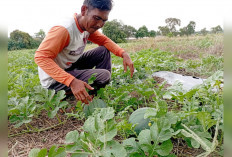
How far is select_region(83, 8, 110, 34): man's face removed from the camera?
2044 mm

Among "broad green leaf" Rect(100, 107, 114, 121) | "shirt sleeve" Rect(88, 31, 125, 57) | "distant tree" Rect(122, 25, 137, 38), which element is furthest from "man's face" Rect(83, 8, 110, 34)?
"distant tree" Rect(122, 25, 137, 38)

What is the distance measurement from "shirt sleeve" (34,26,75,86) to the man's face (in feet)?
0.91

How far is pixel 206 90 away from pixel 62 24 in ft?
5.54

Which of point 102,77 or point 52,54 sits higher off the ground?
point 52,54

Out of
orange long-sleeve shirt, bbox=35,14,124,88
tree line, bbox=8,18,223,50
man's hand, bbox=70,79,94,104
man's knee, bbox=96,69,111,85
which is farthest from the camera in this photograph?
tree line, bbox=8,18,223,50

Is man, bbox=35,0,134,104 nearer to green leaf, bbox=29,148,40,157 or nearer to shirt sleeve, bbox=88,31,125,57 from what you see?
shirt sleeve, bbox=88,31,125,57

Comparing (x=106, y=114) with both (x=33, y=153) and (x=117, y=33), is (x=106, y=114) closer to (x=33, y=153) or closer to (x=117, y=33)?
(x=33, y=153)

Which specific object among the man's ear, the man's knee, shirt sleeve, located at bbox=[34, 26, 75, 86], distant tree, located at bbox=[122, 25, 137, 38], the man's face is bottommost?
the man's knee

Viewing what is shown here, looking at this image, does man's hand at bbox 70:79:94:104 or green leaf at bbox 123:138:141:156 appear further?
man's hand at bbox 70:79:94:104

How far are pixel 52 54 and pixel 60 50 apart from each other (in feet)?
0.66

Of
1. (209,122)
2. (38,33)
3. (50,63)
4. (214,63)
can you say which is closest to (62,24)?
(50,63)

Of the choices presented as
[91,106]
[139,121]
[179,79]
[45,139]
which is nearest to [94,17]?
[91,106]

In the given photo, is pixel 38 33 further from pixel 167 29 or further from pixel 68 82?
pixel 68 82

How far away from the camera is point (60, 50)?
86.9 inches
